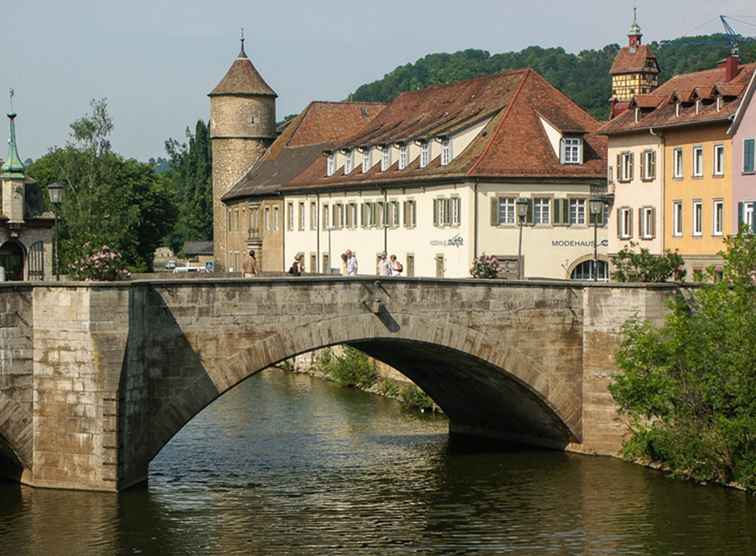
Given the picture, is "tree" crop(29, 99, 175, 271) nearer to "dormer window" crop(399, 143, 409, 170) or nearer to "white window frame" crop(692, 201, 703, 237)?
"dormer window" crop(399, 143, 409, 170)

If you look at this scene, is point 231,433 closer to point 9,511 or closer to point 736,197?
point 9,511

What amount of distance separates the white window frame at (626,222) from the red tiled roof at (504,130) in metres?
2.07

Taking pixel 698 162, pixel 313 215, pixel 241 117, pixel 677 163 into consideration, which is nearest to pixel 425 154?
pixel 677 163

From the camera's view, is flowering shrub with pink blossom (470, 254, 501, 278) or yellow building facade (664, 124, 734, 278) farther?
yellow building facade (664, 124, 734, 278)

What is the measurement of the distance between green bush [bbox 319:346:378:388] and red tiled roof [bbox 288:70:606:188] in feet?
27.5

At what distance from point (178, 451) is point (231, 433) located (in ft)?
13.7

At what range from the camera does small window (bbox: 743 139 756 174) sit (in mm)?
60906

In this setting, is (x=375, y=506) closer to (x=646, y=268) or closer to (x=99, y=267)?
(x=99, y=267)

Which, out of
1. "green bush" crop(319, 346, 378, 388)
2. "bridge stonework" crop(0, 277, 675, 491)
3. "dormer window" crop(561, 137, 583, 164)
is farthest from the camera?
"dormer window" crop(561, 137, 583, 164)

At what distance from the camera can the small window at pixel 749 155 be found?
6091 cm

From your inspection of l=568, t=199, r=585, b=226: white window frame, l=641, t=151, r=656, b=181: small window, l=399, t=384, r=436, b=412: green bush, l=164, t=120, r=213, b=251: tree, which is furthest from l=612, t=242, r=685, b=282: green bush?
l=164, t=120, r=213, b=251: tree

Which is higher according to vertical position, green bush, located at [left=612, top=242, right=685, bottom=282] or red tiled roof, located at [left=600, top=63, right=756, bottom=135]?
red tiled roof, located at [left=600, top=63, right=756, bottom=135]

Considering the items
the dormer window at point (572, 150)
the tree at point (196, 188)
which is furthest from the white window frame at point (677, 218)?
the tree at point (196, 188)

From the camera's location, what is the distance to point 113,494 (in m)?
41.2
